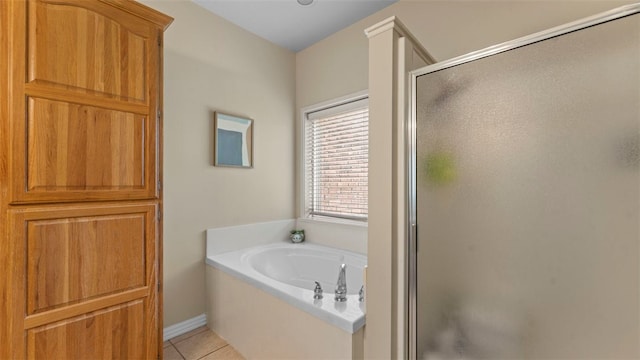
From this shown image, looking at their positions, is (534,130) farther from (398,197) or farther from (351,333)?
(351,333)

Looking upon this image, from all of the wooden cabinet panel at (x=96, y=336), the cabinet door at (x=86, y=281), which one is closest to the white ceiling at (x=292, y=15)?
the cabinet door at (x=86, y=281)

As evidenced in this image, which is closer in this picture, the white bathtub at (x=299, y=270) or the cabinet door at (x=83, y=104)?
the cabinet door at (x=83, y=104)

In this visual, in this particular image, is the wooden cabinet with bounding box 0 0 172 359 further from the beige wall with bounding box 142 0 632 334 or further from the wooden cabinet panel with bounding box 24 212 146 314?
the beige wall with bounding box 142 0 632 334

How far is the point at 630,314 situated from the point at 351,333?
0.97 meters

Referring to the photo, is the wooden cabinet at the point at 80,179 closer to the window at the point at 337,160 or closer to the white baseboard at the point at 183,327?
the white baseboard at the point at 183,327

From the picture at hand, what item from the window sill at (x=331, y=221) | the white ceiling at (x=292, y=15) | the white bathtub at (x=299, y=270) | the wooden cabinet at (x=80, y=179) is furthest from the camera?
the window sill at (x=331, y=221)

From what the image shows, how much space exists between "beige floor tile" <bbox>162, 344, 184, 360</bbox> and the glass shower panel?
1.63 metres

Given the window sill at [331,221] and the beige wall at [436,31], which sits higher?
the beige wall at [436,31]

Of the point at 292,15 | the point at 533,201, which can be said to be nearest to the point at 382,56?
the point at 533,201

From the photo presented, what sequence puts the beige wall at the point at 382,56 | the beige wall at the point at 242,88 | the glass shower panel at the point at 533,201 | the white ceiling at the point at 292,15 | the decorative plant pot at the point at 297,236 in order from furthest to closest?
the decorative plant pot at the point at 297,236
the white ceiling at the point at 292,15
the beige wall at the point at 242,88
the beige wall at the point at 382,56
the glass shower panel at the point at 533,201

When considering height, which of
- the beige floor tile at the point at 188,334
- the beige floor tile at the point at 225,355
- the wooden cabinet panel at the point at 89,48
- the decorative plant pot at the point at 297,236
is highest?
Answer: the wooden cabinet panel at the point at 89,48

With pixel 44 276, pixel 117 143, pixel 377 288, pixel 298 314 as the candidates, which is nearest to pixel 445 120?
pixel 377 288

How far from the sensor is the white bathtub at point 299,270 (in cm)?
152

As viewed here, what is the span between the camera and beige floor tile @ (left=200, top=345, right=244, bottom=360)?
75.2 inches
